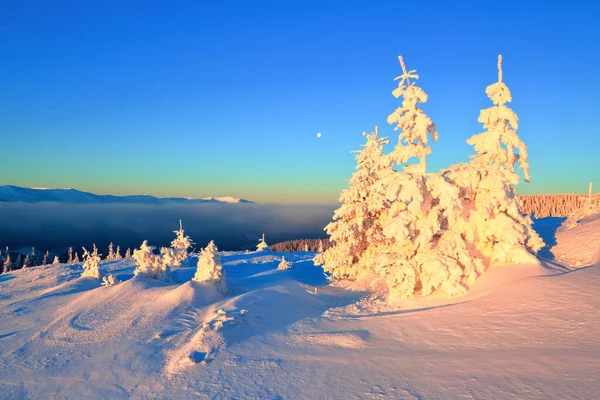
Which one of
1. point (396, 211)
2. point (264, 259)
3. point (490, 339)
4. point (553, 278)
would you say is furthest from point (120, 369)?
point (264, 259)

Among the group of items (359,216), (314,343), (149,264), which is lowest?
(314,343)

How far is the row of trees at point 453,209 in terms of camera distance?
14.1m

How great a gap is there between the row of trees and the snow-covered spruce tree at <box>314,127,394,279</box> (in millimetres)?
4993

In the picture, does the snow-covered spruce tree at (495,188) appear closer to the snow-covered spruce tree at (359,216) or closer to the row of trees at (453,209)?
the row of trees at (453,209)

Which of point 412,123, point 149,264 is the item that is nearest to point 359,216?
point 412,123

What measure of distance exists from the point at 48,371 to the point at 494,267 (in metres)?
15.6

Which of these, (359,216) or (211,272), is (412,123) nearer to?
(359,216)

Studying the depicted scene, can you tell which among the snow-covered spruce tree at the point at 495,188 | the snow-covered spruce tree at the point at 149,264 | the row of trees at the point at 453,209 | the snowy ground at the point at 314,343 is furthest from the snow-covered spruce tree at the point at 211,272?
the snow-covered spruce tree at the point at 495,188

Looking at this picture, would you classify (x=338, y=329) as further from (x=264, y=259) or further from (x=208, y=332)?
(x=264, y=259)

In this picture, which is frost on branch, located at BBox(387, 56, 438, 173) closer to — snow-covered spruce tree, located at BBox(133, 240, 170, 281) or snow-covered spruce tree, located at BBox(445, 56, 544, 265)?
snow-covered spruce tree, located at BBox(445, 56, 544, 265)

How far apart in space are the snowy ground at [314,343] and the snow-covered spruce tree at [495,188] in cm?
124

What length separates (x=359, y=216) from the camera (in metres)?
22.3

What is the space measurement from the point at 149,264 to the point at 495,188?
1729 centimetres

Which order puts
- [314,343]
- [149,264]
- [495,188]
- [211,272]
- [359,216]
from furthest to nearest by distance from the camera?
[359,216]
[149,264]
[211,272]
[495,188]
[314,343]
